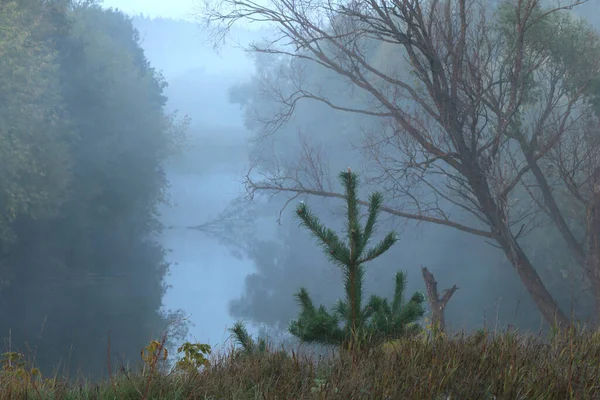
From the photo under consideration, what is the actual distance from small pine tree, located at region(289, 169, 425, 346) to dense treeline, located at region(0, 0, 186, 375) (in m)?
13.7

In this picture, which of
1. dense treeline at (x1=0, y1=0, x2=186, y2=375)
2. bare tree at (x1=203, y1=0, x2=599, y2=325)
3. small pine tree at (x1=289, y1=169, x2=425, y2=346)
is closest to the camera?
small pine tree at (x1=289, y1=169, x2=425, y2=346)

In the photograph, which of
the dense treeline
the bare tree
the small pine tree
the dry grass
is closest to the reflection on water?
the dense treeline

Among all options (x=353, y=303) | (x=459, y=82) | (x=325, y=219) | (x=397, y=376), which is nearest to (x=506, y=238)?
(x=459, y=82)

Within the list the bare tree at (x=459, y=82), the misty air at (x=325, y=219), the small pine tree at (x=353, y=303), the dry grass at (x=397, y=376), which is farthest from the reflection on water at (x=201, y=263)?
the dry grass at (x=397, y=376)

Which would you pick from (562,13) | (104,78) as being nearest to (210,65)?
(104,78)

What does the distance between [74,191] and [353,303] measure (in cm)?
2402

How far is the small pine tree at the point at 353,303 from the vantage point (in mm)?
4938

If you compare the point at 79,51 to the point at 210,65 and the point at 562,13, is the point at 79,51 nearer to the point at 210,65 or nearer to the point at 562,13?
the point at 562,13

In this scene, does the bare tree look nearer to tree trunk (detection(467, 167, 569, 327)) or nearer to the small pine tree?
tree trunk (detection(467, 167, 569, 327))

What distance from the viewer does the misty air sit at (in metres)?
4.25

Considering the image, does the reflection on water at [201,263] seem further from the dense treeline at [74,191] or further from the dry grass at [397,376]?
the dry grass at [397,376]

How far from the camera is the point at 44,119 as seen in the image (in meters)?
25.3

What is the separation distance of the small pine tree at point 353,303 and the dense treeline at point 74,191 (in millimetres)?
13744

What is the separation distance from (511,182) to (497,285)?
15.1 metres
